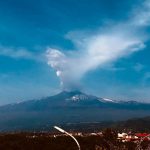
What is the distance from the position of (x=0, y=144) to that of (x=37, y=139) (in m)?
19.0

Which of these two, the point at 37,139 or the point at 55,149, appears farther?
the point at 37,139

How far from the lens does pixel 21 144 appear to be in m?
120

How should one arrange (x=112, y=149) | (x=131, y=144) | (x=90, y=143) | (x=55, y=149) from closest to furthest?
(x=112, y=149)
(x=131, y=144)
(x=55, y=149)
(x=90, y=143)

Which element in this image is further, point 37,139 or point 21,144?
point 37,139

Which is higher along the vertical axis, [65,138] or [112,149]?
[65,138]

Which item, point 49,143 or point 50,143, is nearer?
point 50,143

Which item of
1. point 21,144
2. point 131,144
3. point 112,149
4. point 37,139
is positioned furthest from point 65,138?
point 112,149

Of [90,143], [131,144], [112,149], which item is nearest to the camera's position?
[112,149]

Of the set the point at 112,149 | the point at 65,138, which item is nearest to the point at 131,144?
the point at 65,138

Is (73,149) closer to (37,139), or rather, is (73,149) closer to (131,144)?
(131,144)

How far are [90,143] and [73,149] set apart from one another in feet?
57.3

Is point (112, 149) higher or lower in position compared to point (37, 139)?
lower

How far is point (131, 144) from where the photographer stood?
110875 mm

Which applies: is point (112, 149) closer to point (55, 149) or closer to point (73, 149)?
point (73, 149)
